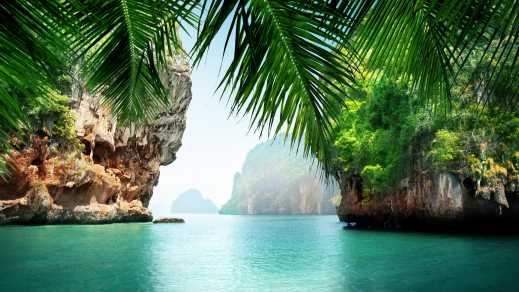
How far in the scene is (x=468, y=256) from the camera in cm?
1161

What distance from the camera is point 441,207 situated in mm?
18047

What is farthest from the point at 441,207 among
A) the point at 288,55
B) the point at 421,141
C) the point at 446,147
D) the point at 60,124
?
the point at 60,124

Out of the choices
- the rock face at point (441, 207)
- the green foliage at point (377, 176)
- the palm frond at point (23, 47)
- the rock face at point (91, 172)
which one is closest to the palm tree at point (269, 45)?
the palm frond at point (23, 47)

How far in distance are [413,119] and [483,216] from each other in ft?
20.5

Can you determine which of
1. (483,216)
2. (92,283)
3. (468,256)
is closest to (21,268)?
(92,283)

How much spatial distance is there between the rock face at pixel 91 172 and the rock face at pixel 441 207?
44.8 ft

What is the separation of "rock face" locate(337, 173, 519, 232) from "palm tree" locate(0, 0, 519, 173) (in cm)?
1735

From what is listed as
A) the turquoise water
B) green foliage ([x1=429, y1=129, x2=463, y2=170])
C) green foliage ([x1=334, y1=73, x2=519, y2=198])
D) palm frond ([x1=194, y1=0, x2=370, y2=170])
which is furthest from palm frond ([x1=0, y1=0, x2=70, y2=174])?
green foliage ([x1=429, y1=129, x2=463, y2=170])

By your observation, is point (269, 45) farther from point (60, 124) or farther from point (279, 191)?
point (279, 191)

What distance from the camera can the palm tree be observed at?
1.18 metres

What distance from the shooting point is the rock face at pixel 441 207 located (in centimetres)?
1742

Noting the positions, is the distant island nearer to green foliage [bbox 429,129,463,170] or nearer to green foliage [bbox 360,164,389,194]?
green foliage [bbox 360,164,389,194]

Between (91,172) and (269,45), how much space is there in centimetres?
2912

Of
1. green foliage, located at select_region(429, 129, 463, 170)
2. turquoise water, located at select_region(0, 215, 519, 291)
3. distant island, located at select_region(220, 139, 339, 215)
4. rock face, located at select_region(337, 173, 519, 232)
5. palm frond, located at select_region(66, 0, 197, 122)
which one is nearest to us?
palm frond, located at select_region(66, 0, 197, 122)
